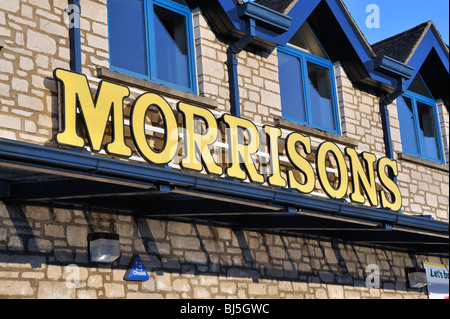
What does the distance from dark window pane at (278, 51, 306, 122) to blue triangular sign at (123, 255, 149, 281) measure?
14.9ft

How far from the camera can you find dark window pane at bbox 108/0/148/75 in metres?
11.1

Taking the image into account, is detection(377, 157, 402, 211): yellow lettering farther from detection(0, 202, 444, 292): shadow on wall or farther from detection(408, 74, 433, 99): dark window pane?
detection(408, 74, 433, 99): dark window pane

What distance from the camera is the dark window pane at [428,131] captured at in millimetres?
16750

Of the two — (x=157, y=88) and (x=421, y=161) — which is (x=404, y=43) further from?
(x=157, y=88)

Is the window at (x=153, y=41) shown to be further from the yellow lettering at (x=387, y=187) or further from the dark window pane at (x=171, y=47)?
the yellow lettering at (x=387, y=187)

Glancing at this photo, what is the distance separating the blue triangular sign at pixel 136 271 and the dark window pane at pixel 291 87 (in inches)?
179

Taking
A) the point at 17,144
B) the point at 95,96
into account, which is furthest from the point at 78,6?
the point at 17,144

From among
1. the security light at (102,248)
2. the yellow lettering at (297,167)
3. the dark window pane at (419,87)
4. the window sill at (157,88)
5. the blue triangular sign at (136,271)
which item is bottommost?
the blue triangular sign at (136,271)

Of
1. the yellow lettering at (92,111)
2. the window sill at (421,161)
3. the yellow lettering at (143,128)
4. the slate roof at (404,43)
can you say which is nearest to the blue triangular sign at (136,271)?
the yellow lettering at (143,128)

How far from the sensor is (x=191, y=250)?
11.0 meters

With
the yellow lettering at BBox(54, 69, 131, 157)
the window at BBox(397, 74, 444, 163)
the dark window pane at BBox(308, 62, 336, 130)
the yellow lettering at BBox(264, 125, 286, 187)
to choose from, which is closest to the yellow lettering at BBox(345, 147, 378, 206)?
the dark window pane at BBox(308, 62, 336, 130)

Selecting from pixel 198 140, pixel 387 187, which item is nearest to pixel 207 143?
pixel 198 140

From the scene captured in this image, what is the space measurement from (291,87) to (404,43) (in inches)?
167
